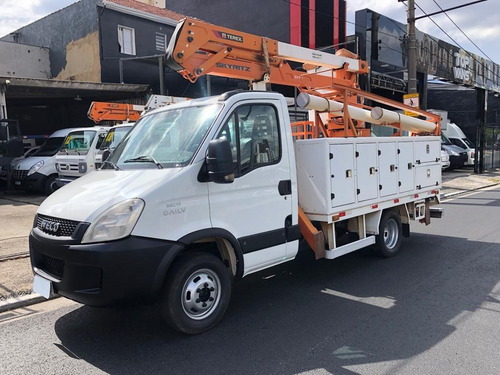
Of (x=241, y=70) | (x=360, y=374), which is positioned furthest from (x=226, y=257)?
(x=241, y=70)

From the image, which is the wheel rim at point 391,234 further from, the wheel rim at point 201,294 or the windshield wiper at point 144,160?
the windshield wiper at point 144,160

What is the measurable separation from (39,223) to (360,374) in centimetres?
324

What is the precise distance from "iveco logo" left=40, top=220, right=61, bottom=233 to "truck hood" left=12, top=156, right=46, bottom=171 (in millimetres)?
10627

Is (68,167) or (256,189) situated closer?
(256,189)

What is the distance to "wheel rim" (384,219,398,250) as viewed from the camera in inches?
269

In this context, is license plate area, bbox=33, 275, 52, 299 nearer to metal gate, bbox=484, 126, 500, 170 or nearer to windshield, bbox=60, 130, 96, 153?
windshield, bbox=60, 130, 96, 153

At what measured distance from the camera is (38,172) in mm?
13305

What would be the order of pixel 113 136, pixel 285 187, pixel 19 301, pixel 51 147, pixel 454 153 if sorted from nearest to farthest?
1. pixel 285 187
2. pixel 19 301
3. pixel 113 136
4. pixel 51 147
5. pixel 454 153

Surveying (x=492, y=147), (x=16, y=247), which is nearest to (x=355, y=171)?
(x=16, y=247)

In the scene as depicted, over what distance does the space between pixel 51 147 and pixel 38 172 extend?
4.60 ft

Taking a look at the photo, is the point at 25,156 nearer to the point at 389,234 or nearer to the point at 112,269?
the point at 389,234

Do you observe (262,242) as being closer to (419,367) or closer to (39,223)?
(419,367)

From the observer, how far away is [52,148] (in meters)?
14.3

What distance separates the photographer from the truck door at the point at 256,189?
14.1ft
